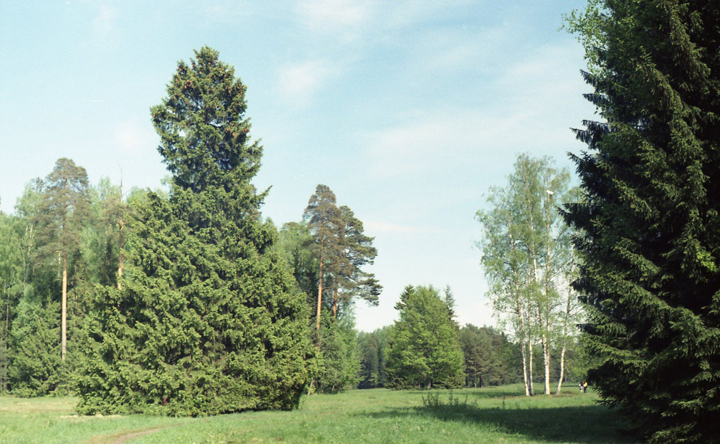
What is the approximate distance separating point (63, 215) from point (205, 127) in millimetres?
23613

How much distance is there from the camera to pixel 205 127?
1251 inches

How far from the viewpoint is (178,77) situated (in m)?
33.0

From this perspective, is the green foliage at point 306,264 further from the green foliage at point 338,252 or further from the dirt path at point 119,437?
the dirt path at point 119,437

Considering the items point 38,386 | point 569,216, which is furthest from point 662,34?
point 38,386

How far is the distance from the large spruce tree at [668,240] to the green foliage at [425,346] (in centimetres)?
4552

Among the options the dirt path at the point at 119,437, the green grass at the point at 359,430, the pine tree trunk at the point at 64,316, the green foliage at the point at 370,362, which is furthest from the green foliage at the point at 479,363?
the dirt path at the point at 119,437

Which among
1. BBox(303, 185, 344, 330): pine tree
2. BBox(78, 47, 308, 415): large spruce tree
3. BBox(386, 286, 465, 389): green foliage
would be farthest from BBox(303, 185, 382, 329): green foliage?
BBox(78, 47, 308, 415): large spruce tree

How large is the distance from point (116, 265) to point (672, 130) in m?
46.1

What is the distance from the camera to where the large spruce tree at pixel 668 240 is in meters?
13.7

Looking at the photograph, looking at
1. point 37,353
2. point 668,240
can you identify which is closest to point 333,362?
point 37,353

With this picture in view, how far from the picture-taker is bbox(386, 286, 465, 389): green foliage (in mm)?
61344

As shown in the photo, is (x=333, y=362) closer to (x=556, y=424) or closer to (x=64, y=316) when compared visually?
(x=64, y=316)

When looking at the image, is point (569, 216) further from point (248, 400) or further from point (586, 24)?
point (248, 400)

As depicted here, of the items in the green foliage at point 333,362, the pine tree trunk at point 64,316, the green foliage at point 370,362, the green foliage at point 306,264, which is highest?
the green foliage at point 306,264
